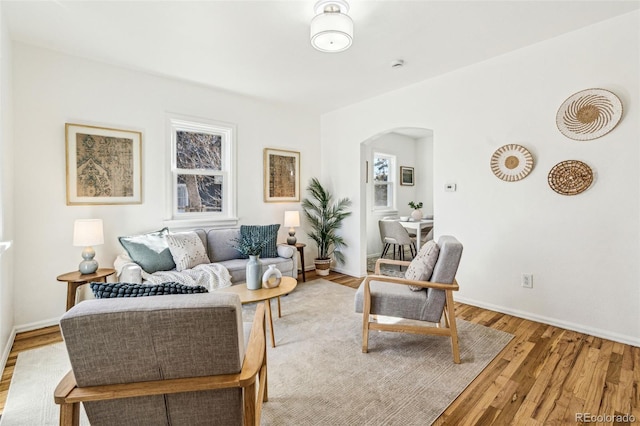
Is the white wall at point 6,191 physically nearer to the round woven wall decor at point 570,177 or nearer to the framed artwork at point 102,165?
the framed artwork at point 102,165

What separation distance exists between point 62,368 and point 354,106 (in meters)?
4.40

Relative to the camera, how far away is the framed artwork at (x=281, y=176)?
4.47 m

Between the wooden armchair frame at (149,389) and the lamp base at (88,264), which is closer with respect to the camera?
the wooden armchair frame at (149,389)

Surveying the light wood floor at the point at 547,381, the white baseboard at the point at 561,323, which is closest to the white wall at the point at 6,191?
the light wood floor at the point at 547,381

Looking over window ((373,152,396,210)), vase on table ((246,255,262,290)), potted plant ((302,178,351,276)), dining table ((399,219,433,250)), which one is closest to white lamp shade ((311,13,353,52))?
vase on table ((246,255,262,290))

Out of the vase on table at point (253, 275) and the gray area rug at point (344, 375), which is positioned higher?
the vase on table at point (253, 275)

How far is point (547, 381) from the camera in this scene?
1925 millimetres

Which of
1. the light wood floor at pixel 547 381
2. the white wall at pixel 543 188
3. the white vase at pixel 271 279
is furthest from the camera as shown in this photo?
the white vase at pixel 271 279

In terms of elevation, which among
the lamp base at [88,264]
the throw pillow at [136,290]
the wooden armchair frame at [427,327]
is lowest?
the wooden armchair frame at [427,327]

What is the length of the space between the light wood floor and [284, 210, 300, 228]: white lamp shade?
274 cm

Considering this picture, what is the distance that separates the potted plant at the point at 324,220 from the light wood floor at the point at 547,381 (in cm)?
261

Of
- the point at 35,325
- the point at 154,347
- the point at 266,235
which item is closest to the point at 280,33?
the point at 266,235

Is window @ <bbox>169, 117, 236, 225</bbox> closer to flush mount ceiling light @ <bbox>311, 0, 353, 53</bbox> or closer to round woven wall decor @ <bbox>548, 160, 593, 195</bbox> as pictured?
flush mount ceiling light @ <bbox>311, 0, 353, 53</bbox>

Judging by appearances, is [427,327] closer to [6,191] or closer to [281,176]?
[281,176]
